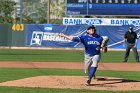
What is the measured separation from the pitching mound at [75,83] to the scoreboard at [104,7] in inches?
934

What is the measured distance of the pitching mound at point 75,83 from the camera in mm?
12079

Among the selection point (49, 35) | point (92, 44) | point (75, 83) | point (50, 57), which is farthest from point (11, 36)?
point (92, 44)

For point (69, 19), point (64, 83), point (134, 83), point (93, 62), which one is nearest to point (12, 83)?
point (64, 83)

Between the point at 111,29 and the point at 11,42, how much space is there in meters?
8.70

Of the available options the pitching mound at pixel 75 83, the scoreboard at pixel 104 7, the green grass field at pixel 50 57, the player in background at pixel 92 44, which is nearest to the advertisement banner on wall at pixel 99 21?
the scoreboard at pixel 104 7

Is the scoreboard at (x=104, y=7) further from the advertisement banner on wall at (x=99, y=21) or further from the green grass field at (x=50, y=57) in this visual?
the green grass field at (x=50, y=57)

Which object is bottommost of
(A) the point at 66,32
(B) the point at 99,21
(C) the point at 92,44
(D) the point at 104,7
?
(A) the point at 66,32

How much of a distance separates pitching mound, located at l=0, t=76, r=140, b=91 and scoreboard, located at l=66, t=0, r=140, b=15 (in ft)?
77.8

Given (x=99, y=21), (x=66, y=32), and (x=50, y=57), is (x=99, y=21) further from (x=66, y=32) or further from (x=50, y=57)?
(x=50, y=57)

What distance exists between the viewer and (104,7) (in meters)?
37.4

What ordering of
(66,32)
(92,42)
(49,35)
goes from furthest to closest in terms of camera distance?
(66,32), (49,35), (92,42)

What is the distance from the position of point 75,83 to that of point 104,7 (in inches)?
991

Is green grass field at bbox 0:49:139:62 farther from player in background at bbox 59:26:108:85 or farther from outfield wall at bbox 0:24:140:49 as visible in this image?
player in background at bbox 59:26:108:85

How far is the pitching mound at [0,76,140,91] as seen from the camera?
1208 cm
